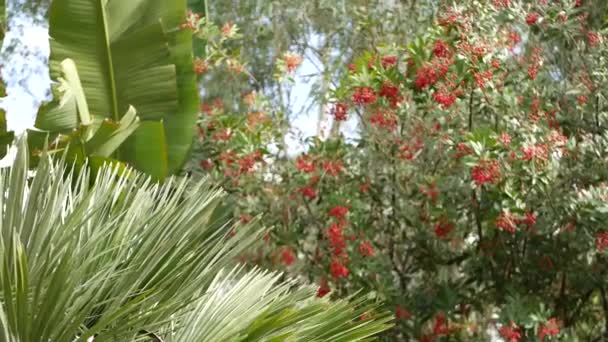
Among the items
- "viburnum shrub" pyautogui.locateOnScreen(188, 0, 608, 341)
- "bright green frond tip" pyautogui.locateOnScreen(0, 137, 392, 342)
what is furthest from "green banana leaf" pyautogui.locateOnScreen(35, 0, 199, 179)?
"bright green frond tip" pyautogui.locateOnScreen(0, 137, 392, 342)

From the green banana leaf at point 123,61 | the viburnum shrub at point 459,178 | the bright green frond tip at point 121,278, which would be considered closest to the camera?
the bright green frond tip at point 121,278

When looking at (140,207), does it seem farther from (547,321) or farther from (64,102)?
(547,321)

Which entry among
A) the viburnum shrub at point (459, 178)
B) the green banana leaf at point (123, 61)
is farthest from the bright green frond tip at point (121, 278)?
the green banana leaf at point (123, 61)

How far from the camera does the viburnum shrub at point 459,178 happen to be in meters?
5.57

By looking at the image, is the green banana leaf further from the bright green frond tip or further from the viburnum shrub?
the bright green frond tip

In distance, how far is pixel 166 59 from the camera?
5879 millimetres

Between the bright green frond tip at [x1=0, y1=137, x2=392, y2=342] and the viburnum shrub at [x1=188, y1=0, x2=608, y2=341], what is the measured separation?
2.58 m

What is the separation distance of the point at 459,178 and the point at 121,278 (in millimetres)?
3470

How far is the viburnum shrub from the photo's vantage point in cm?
557

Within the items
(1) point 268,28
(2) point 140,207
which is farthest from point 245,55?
(2) point 140,207

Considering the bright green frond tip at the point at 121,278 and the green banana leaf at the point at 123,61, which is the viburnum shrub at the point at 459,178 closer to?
the green banana leaf at the point at 123,61

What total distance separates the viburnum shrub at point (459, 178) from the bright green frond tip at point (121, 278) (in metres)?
2.58

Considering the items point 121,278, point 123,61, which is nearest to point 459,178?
point 123,61

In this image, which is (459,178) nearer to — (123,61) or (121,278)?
(123,61)
